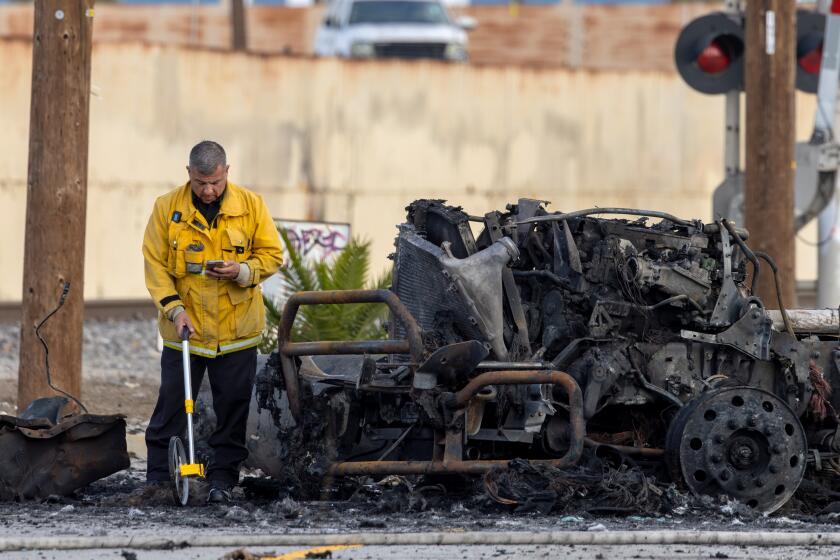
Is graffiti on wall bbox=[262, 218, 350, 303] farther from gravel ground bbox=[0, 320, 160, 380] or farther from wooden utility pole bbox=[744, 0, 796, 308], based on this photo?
wooden utility pole bbox=[744, 0, 796, 308]

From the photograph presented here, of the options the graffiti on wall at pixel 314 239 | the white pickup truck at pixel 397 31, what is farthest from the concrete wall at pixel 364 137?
the white pickup truck at pixel 397 31

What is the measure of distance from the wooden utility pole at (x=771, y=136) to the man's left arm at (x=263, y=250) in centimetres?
553

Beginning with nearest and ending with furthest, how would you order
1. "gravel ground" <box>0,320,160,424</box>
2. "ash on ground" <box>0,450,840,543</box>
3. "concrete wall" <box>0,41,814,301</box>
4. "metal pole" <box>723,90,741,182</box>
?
"ash on ground" <box>0,450,840,543</box>
"gravel ground" <box>0,320,160,424</box>
"metal pole" <box>723,90,741,182</box>
"concrete wall" <box>0,41,814,301</box>

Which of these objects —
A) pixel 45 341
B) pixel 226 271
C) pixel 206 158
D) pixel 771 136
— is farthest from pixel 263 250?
pixel 771 136

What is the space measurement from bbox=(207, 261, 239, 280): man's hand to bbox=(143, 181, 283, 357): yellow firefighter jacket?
66 mm

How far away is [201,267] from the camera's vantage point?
28.1 feet

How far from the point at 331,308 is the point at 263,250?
4.39 meters

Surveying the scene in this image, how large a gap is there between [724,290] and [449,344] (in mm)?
1543

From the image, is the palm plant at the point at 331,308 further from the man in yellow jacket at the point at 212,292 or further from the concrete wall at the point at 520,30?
the concrete wall at the point at 520,30

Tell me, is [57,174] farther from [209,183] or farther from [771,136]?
[771,136]

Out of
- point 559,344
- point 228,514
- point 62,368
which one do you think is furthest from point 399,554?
point 62,368

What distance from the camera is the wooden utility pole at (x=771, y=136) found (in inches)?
522

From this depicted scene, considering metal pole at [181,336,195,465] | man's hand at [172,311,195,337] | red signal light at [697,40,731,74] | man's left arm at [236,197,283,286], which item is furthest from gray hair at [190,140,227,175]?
red signal light at [697,40,731,74]

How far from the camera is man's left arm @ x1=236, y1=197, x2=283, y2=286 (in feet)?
28.5
